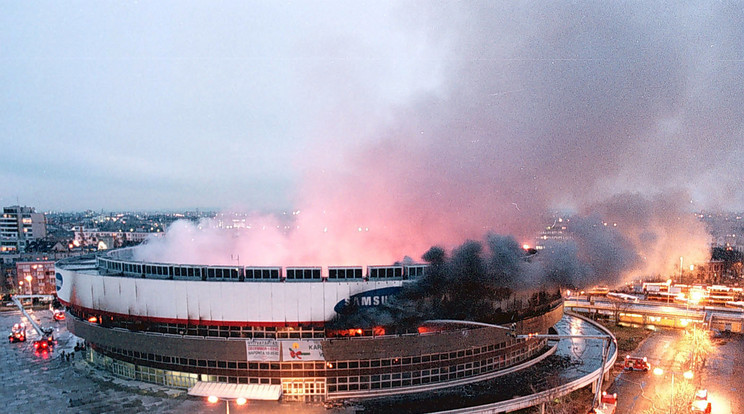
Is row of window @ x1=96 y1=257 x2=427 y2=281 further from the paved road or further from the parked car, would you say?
the parked car

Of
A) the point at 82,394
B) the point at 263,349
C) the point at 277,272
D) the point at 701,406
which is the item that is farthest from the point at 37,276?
the point at 701,406

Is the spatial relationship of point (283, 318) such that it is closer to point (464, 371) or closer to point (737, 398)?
point (464, 371)

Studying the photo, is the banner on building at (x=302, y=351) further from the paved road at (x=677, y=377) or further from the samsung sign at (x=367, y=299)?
the paved road at (x=677, y=377)

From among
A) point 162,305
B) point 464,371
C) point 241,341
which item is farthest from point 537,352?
point 162,305

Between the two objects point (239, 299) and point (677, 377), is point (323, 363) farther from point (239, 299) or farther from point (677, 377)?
point (677, 377)

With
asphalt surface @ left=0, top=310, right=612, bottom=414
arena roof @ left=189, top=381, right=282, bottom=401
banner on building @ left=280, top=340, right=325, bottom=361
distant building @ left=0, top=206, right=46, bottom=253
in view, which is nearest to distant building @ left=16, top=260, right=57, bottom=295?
asphalt surface @ left=0, top=310, right=612, bottom=414
